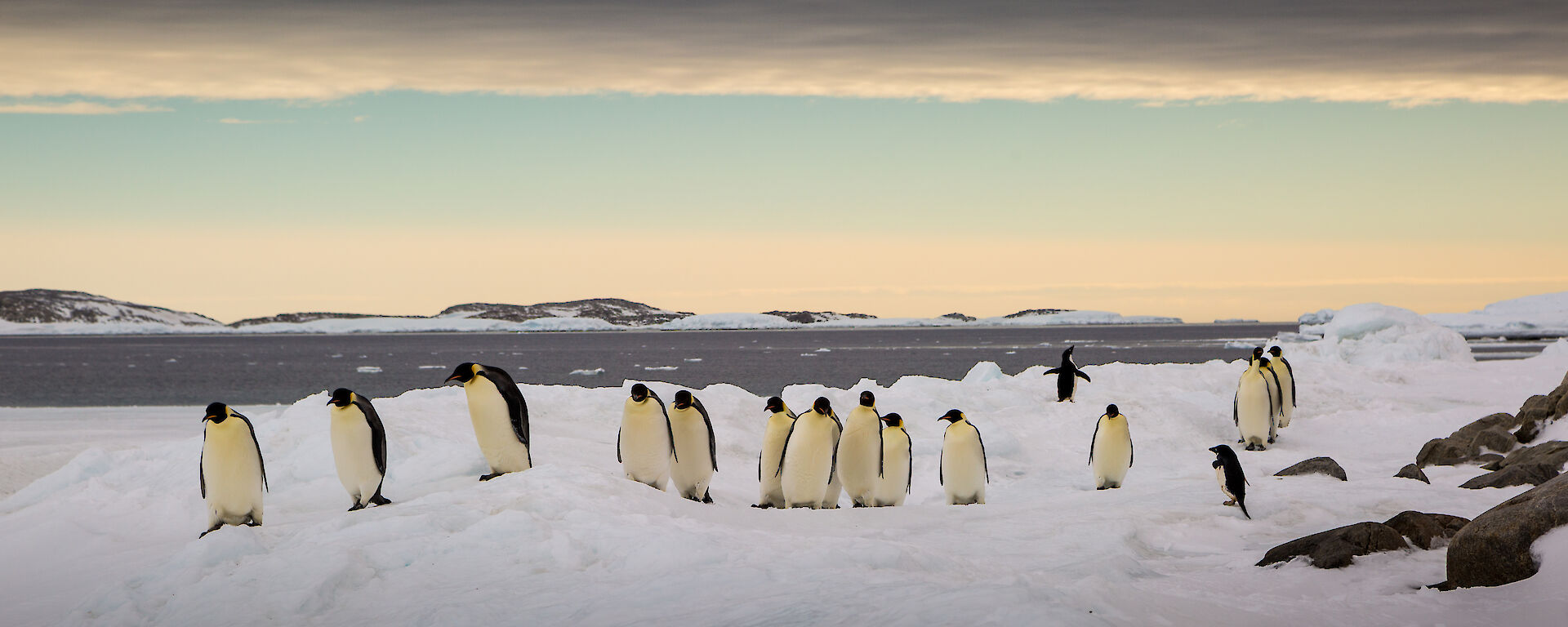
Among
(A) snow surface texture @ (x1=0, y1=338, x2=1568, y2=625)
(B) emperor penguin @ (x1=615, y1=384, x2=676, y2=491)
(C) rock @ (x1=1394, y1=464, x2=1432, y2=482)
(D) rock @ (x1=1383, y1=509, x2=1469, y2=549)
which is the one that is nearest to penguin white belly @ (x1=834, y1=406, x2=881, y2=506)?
(A) snow surface texture @ (x1=0, y1=338, x2=1568, y2=625)

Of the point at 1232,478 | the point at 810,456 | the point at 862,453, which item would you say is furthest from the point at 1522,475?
the point at 810,456

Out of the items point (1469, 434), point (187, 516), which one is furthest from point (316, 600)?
point (1469, 434)

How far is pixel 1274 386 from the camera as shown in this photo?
622 inches

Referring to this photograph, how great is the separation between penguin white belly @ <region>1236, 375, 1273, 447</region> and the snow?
69021mm

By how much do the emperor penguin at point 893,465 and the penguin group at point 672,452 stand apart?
0.01 m

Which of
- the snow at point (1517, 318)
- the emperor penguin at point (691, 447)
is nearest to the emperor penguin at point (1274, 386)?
the emperor penguin at point (691, 447)

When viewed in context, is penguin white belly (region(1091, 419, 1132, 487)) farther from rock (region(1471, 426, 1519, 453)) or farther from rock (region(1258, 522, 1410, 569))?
rock (region(1258, 522, 1410, 569))

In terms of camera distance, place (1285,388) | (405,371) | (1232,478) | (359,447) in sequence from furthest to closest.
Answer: (405,371), (1285,388), (1232,478), (359,447)

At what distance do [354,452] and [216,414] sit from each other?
1.03 meters

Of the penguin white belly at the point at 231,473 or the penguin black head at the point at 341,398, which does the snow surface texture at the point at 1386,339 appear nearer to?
the penguin black head at the point at 341,398

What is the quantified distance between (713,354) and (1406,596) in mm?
82908

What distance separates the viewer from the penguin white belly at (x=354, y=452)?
8.30 metres

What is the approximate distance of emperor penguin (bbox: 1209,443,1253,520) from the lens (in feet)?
28.4

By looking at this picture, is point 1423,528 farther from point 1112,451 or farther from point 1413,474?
point 1112,451
